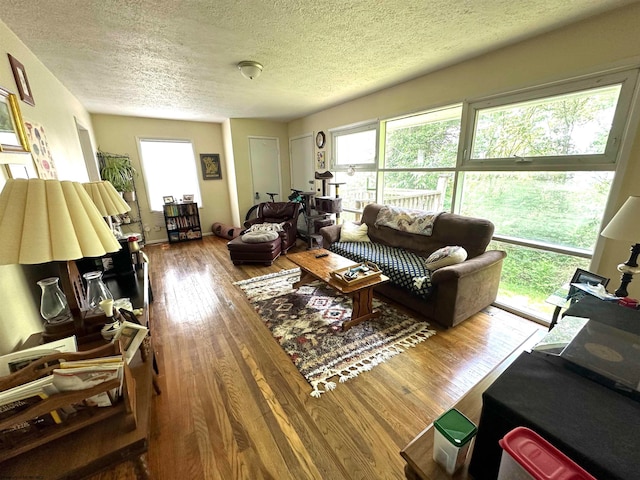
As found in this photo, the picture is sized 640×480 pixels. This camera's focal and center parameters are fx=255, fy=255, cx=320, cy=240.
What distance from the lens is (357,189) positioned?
14.2 feet

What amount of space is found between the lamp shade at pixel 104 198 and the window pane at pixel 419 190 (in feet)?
10.2

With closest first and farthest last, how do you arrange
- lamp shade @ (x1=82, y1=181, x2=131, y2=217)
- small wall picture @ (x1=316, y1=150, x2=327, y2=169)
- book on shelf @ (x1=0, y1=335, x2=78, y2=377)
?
book on shelf @ (x1=0, y1=335, x2=78, y2=377)
lamp shade @ (x1=82, y1=181, x2=131, y2=217)
small wall picture @ (x1=316, y1=150, x2=327, y2=169)

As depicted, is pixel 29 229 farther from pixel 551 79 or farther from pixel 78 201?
pixel 551 79

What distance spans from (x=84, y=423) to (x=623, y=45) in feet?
11.6

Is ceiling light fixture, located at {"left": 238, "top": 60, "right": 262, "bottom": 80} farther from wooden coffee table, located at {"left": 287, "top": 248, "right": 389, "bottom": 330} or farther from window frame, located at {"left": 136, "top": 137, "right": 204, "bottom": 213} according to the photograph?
window frame, located at {"left": 136, "top": 137, "right": 204, "bottom": 213}

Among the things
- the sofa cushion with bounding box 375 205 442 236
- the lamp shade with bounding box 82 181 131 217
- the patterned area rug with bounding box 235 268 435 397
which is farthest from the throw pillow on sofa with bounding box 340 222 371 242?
the lamp shade with bounding box 82 181 131 217

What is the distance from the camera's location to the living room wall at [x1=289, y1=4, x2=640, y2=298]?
5.74ft

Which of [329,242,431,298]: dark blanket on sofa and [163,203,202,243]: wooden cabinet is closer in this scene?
[329,242,431,298]: dark blanket on sofa

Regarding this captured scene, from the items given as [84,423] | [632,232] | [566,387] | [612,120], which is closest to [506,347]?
[632,232]

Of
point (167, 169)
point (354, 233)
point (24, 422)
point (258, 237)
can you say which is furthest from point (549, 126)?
point (167, 169)

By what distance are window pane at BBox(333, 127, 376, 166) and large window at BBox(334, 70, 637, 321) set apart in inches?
25.1

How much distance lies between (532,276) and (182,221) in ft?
18.8

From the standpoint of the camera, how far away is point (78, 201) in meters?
1.00

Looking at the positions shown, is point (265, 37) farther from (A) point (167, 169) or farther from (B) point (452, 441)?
(A) point (167, 169)
